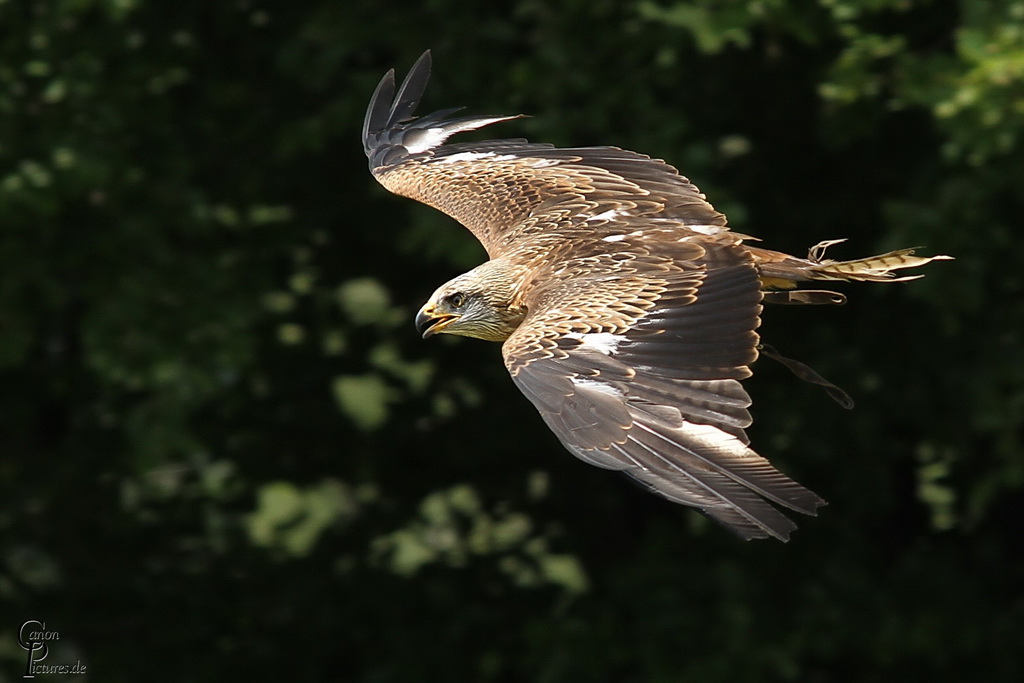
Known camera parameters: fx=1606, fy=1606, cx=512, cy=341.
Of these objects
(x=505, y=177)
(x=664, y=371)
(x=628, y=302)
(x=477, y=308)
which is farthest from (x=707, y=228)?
(x=505, y=177)

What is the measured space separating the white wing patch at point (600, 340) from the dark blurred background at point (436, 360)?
241 cm

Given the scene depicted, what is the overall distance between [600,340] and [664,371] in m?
0.23

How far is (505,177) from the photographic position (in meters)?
6.02

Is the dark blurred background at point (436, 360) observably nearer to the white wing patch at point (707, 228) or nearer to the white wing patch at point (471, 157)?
the white wing patch at point (471, 157)

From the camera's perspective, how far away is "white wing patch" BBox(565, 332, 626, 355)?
4.42 m

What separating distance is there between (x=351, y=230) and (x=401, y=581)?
205 cm

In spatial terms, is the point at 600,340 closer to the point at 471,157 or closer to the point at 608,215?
the point at 608,215

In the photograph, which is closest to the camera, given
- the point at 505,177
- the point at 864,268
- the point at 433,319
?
the point at 864,268

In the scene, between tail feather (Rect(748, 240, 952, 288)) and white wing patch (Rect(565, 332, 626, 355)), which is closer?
white wing patch (Rect(565, 332, 626, 355))

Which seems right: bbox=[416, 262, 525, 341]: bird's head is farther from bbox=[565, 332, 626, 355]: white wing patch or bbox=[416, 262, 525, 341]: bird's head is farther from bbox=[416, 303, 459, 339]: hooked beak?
bbox=[565, 332, 626, 355]: white wing patch

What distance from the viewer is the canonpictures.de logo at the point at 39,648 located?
29.4ft

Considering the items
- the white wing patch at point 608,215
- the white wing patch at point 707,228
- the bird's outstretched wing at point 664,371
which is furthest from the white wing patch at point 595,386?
the white wing patch at point 608,215

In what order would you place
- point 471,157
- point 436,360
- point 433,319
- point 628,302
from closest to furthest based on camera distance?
point 628,302 < point 433,319 < point 471,157 < point 436,360

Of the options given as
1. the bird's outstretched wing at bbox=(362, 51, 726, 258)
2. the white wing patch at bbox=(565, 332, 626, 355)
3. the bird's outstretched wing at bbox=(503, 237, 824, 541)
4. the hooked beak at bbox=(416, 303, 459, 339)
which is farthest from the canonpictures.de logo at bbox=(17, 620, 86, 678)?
Result: the white wing patch at bbox=(565, 332, 626, 355)
